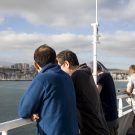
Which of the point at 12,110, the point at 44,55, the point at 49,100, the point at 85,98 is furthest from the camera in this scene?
the point at 12,110

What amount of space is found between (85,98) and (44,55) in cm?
67

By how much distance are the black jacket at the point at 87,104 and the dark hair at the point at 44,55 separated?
0.47 metres

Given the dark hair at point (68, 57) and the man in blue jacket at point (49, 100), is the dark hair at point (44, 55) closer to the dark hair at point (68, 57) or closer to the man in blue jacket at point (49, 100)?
the man in blue jacket at point (49, 100)

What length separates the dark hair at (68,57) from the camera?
12.5 feet

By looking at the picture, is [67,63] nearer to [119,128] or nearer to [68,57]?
[68,57]

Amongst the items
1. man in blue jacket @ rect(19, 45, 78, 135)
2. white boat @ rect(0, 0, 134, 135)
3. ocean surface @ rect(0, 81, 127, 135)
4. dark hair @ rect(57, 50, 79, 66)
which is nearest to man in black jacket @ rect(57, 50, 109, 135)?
dark hair @ rect(57, 50, 79, 66)

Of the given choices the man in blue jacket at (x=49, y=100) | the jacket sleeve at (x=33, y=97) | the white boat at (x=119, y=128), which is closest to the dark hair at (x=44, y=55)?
the man in blue jacket at (x=49, y=100)

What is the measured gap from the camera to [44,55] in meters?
3.31

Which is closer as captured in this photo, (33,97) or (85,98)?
(33,97)

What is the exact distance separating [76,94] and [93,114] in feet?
0.82

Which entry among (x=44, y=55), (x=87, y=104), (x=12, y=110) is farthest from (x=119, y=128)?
(x=12, y=110)

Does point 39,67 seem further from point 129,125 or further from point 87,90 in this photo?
point 129,125

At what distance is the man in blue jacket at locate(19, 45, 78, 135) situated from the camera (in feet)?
10.5

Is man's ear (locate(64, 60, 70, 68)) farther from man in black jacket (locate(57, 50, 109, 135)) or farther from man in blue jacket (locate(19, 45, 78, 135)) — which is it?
man in blue jacket (locate(19, 45, 78, 135))
